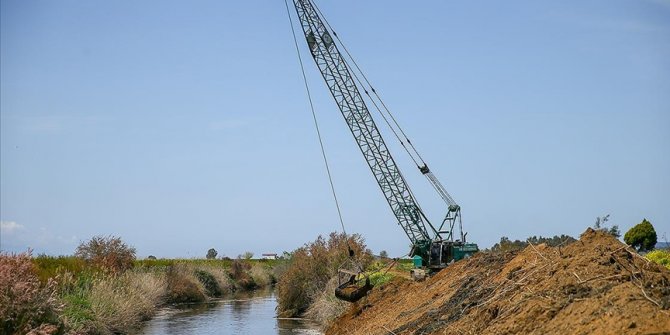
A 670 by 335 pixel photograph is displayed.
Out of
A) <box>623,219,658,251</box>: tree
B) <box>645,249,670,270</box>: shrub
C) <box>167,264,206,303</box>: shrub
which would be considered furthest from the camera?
<box>167,264,206,303</box>: shrub

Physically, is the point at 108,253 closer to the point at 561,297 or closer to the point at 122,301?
the point at 122,301

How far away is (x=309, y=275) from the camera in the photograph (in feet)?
136

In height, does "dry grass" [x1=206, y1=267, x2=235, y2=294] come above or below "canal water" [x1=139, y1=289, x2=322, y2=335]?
above

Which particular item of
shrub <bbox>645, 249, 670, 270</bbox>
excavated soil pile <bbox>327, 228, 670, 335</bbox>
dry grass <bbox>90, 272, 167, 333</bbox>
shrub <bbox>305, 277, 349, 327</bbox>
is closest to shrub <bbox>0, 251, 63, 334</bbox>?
excavated soil pile <bbox>327, 228, 670, 335</bbox>

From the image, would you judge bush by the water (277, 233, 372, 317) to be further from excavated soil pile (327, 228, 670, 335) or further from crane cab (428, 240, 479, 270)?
excavated soil pile (327, 228, 670, 335)

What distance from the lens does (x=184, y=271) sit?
5550 centimetres

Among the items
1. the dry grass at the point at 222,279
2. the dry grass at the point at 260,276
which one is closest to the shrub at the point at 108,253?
the dry grass at the point at 222,279

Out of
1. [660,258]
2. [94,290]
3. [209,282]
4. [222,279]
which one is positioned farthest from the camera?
[222,279]

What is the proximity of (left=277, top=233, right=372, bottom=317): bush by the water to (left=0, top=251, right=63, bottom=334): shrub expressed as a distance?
22429 millimetres

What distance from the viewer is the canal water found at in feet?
110

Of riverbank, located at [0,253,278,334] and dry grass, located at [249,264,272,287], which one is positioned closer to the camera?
riverbank, located at [0,253,278,334]

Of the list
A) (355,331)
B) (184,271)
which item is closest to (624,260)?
(355,331)

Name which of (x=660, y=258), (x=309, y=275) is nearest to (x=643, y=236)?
(x=309, y=275)

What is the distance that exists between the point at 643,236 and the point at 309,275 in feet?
63.6
